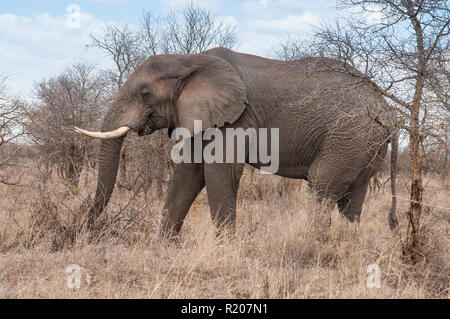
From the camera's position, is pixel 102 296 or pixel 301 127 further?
pixel 301 127

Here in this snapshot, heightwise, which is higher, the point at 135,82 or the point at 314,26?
the point at 314,26

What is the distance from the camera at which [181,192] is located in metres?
7.09

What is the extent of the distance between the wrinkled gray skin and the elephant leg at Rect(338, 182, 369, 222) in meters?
0.38

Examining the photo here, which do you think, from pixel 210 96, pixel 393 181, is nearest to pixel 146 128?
pixel 210 96

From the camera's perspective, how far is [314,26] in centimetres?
559

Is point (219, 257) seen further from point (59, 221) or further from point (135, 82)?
point (135, 82)

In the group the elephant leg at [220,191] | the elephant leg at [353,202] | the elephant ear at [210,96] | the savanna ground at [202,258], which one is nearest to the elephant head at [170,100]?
the elephant ear at [210,96]

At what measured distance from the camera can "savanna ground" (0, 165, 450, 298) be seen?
14.0ft

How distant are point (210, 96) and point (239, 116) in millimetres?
467

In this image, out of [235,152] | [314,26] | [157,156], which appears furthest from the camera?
[157,156]

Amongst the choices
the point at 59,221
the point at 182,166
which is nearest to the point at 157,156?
the point at 182,166

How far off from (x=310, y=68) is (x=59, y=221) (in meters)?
3.53

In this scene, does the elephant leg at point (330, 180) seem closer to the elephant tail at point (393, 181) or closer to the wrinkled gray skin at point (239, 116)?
the wrinkled gray skin at point (239, 116)

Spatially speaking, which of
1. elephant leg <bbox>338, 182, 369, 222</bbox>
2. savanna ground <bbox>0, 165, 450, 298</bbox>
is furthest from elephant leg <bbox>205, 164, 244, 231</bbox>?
elephant leg <bbox>338, 182, 369, 222</bbox>
